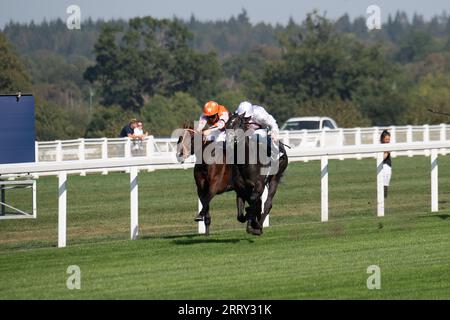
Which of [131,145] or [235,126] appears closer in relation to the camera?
[235,126]

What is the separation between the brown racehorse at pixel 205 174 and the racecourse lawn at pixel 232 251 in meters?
0.57

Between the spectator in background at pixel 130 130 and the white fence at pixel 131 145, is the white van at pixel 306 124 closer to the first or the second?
the white fence at pixel 131 145

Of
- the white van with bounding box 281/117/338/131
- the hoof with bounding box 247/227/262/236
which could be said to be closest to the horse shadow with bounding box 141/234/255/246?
the hoof with bounding box 247/227/262/236

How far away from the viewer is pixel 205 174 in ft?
52.3

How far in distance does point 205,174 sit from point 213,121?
742 mm

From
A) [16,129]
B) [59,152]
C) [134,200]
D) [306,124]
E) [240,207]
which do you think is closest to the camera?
[240,207]

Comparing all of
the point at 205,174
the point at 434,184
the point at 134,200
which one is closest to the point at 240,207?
the point at 205,174

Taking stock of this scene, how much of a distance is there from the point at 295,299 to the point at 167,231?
25.9 feet

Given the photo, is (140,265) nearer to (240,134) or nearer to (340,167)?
(240,134)

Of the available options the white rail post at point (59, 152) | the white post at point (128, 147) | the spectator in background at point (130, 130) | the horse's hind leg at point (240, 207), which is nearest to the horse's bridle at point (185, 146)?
the horse's hind leg at point (240, 207)

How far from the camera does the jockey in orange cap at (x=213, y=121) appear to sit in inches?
633

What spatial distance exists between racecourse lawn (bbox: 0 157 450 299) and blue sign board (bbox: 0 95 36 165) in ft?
3.30

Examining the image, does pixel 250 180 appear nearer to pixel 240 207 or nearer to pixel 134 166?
→ pixel 240 207
